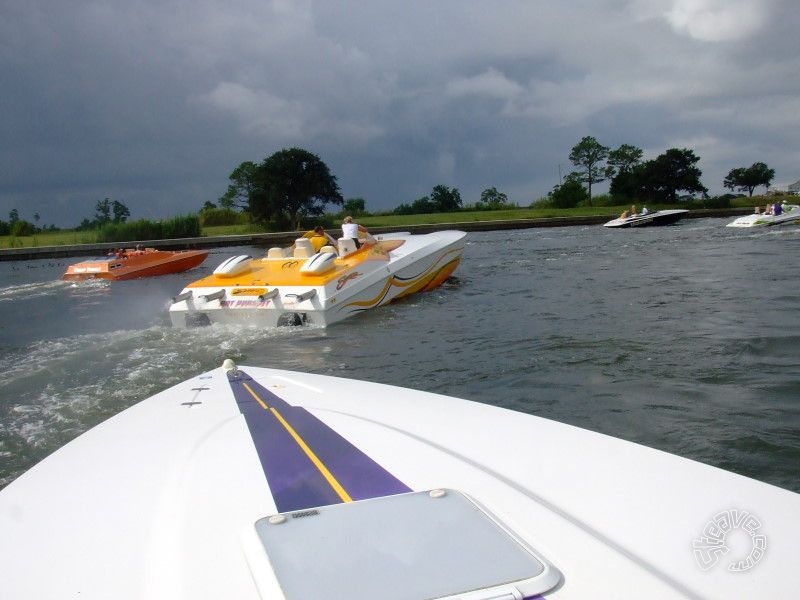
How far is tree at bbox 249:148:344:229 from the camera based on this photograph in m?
48.7

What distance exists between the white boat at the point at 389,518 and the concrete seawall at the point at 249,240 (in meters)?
33.4

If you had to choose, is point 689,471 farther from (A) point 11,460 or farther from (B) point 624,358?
(B) point 624,358

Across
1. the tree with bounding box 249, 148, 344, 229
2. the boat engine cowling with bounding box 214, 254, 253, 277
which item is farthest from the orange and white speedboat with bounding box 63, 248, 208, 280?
the tree with bounding box 249, 148, 344, 229

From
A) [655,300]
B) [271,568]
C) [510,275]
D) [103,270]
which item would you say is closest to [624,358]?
[655,300]

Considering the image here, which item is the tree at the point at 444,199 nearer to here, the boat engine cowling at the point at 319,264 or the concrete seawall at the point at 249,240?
the concrete seawall at the point at 249,240

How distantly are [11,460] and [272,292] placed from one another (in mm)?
4551

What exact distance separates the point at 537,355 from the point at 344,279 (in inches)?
130

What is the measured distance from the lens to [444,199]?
2557 inches

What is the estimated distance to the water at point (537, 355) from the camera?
14.1 ft

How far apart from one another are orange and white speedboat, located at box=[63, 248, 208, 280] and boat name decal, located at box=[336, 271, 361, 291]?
10.7 meters

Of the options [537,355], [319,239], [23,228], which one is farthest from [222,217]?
[537,355]

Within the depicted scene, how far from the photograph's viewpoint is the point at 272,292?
833 cm

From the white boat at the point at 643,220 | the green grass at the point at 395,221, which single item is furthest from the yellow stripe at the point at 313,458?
the green grass at the point at 395,221

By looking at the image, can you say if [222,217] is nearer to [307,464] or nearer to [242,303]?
[242,303]
